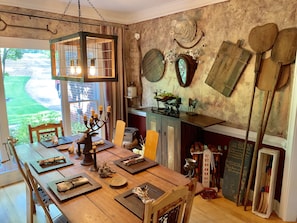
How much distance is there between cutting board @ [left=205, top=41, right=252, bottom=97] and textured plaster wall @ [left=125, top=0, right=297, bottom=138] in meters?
0.06

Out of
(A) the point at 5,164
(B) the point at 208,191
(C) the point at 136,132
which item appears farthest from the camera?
(C) the point at 136,132

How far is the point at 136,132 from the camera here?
4.11 metres

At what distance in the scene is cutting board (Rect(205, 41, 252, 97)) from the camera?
279 centimetres

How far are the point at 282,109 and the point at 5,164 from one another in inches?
150

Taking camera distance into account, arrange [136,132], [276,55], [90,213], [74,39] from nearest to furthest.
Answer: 1. [90,213]
2. [74,39]
3. [276,55]
4. [136,132]

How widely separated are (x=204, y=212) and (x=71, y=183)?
1691 millimetres

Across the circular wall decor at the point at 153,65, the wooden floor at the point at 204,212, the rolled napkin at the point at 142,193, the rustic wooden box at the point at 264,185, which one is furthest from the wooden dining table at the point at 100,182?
the circular wall decor at the point at 153,65

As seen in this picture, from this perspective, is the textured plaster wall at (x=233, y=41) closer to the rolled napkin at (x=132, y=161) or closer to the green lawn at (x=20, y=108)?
the rolled napkin at (x=132, y=161)

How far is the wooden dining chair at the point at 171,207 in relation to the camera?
1158mm

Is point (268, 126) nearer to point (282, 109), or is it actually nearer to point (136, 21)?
point (282, 109)

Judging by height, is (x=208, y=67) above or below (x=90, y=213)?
above

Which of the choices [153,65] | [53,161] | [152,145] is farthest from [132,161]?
[153,65]

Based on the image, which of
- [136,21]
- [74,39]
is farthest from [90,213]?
[136,21]

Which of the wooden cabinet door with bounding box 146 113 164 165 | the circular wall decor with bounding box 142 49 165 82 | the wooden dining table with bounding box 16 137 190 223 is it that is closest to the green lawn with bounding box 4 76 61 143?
the wooden dining table with bounding box 16 137 190 223
